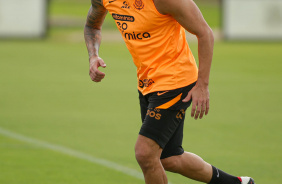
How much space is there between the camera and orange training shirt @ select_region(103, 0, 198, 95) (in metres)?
5.32

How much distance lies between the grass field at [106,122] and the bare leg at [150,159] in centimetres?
171

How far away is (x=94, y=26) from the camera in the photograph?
632cm

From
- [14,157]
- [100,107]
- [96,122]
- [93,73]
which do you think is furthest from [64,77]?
[93,73]

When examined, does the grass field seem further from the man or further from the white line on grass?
the man

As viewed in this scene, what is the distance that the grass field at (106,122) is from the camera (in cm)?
756

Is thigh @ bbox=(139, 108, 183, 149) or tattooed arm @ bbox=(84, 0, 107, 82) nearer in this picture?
thigh @ bbox=(139, 108, 183, 149)

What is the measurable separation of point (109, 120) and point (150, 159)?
5456 mm

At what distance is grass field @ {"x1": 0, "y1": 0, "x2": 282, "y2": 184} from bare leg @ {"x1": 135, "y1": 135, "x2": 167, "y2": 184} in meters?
1.71

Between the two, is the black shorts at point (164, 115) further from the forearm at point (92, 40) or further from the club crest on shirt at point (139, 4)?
the forearm at point (92, 40)

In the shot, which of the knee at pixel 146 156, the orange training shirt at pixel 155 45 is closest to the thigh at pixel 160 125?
the knee at pixel 146 156

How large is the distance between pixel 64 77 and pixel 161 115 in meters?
11.1

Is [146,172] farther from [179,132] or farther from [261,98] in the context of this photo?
[261,98]

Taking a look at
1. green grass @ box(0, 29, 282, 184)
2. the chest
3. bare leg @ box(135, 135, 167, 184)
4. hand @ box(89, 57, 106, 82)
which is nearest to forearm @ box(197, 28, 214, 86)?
the chest

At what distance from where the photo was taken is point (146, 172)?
17.3ft
